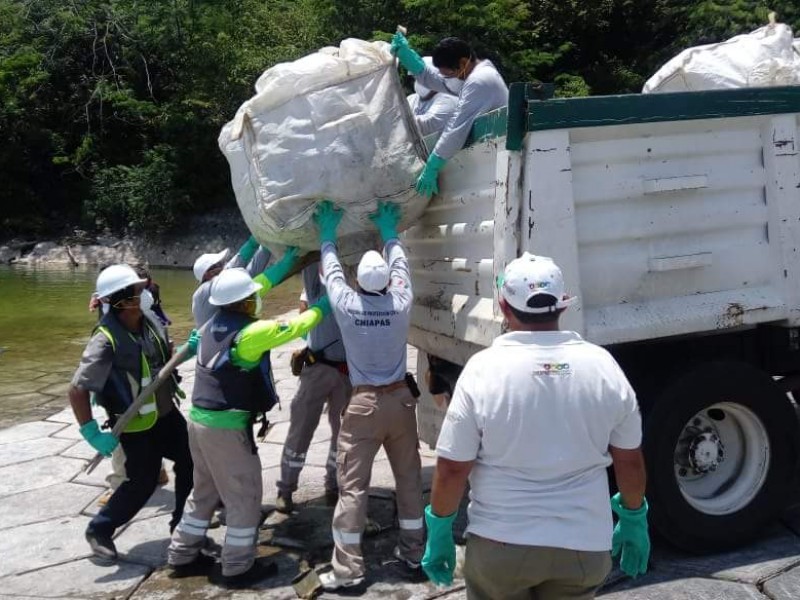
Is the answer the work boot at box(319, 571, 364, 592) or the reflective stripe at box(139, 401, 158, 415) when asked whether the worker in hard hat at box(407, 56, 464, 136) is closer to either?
the reflective stripe at box(139, 401, 158, 415)

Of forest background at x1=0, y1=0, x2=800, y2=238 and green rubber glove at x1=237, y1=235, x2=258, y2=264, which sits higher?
forest background at x1=0, y1=0, x2=800, y2=238

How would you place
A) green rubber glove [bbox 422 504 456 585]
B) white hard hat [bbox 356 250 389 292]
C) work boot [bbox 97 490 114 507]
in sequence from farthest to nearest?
work boot [bbox 97 490 114 507], white hard hat [bbox 356 250 389 292], green rubber glove [bbox 422 504 456 585]

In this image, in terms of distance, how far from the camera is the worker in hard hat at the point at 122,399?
4.46 m

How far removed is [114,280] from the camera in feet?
15.0

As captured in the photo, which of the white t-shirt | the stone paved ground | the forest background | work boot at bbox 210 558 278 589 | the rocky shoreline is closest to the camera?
the white t-shirt

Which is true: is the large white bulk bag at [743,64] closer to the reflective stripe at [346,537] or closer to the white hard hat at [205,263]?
the white hard hat at [205,263]

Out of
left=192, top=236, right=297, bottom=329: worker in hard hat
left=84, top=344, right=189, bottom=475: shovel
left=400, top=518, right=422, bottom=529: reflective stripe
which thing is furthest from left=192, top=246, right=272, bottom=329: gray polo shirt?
left=400, top=518, right=422, bottom=529: reflective stripe

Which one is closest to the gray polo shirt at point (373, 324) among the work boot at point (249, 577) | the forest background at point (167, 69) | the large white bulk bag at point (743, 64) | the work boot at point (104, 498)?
the work boot at point (249, 577)

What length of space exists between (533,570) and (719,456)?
2193mm

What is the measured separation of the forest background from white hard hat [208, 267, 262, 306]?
17800mm

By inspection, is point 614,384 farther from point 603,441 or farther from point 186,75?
point 186,75

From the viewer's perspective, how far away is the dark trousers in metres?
4.58

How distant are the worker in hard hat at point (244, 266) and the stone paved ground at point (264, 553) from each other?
4.24ft

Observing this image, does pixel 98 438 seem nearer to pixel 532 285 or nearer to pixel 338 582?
pixel 338 582
